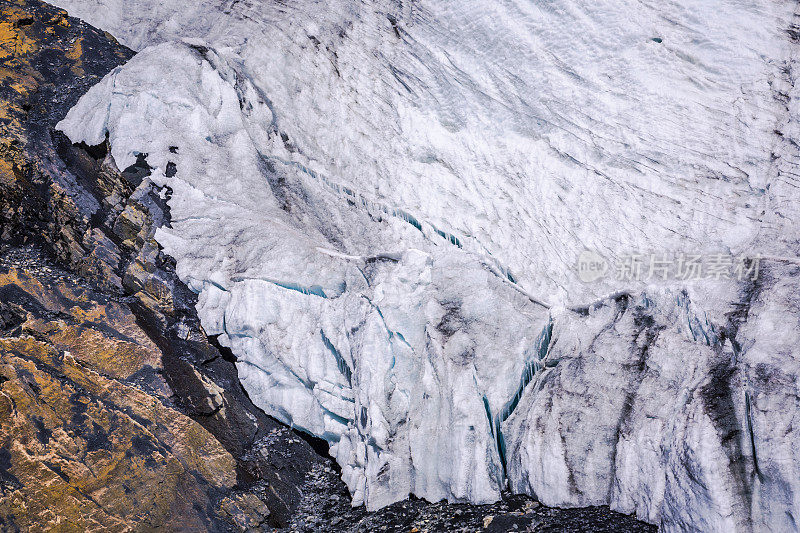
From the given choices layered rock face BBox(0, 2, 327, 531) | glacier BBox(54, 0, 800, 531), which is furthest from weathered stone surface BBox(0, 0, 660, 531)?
glacier BBox(54, 0, 800, 531)

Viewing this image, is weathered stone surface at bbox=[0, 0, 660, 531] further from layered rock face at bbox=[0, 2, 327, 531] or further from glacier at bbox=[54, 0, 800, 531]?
glacier at bbox=[54, 0, 800, 531]

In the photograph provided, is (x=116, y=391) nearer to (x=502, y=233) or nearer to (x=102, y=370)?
(x=102, y=370)

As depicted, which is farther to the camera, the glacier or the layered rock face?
the layered rock face

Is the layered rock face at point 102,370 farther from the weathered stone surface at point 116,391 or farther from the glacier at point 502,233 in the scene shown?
the glacier at point 502,233

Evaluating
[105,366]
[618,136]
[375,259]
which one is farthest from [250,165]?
[618,136]

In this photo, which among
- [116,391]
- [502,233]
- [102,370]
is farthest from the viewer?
[502,233]

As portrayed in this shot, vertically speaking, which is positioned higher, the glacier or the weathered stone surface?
the glacier

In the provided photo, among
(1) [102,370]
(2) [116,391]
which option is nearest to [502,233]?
(2) [116,391]

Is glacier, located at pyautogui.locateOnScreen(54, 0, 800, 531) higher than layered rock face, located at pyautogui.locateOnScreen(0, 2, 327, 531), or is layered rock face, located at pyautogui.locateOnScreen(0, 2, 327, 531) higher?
glacier, located at pyautogui.locateOnScreen(54, 0, 800, 531)

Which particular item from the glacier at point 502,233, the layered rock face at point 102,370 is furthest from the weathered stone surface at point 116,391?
the glacier at point 502,233
